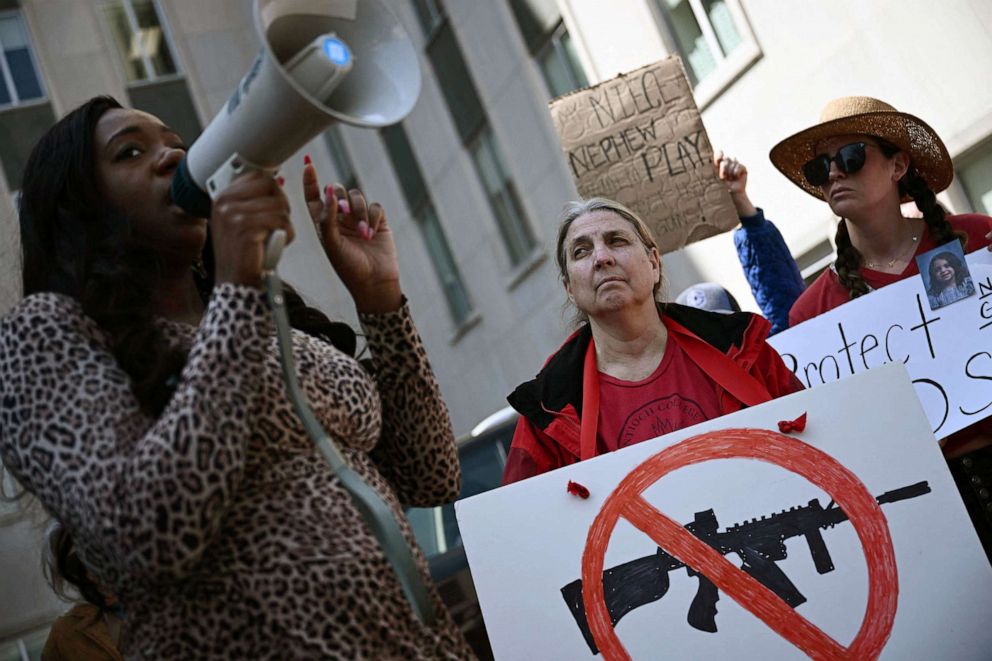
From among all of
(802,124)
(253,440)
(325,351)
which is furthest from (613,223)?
(802,124)

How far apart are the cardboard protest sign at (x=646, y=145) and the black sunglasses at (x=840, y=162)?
646 millimetres

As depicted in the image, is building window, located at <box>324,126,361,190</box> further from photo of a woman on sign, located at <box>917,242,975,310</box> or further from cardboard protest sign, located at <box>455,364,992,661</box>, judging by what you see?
cardboard protest sign, located at <box>455,364,992,661</box>

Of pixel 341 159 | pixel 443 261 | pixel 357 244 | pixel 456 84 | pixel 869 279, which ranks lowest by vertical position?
pixel 869 279

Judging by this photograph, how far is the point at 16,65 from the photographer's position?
18.3 m

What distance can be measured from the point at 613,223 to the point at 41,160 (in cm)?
168

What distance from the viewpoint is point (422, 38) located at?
1570cm

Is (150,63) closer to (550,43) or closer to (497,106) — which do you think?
(497,106)

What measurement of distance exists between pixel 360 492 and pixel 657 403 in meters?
1.37

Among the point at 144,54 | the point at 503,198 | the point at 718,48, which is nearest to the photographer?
the point at 718,48

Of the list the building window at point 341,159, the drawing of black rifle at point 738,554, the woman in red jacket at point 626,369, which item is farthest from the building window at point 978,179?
the building window at point 341,159

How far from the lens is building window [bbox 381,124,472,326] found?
16500 millimetres

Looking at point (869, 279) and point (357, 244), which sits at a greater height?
point (357, 244)

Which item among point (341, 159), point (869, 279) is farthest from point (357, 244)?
point (341, 159)

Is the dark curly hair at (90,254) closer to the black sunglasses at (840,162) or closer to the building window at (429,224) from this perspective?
the black sunglasses at (840,162)
